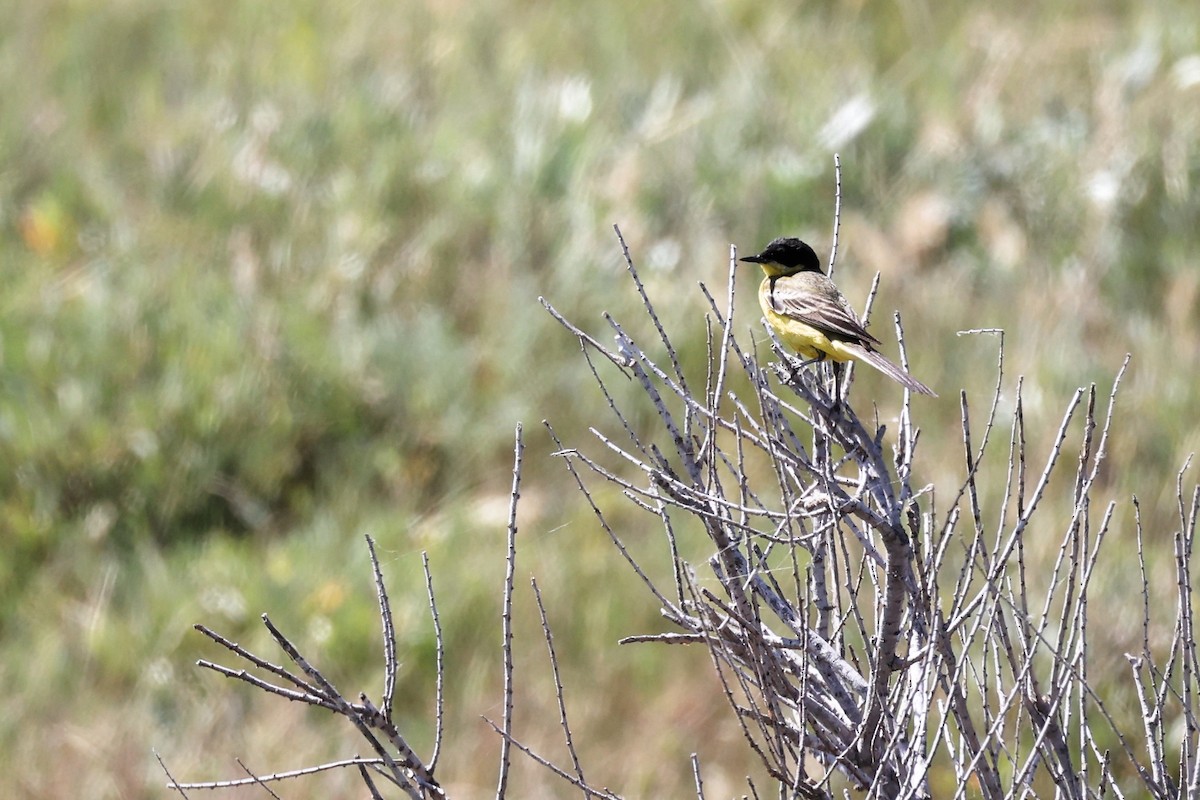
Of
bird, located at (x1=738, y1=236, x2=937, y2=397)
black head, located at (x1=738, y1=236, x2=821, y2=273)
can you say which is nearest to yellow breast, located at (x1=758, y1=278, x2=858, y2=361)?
bird, located at (x1=738, y1=236, x2=937, y2=397)

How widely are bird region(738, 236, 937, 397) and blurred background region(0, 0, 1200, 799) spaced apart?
90.5 inches

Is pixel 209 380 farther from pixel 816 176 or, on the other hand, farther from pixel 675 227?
pixel 816 176

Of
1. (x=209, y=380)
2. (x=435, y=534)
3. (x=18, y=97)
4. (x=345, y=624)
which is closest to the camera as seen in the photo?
(x=345, y=624)

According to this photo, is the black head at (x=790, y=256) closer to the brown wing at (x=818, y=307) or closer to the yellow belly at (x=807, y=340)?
the brown wing at (x=818, y=307)

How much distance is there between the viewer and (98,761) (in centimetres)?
688

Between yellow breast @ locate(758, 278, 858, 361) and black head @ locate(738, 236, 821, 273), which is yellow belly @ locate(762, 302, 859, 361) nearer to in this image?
yellow breast @ locate(758, 278, 858, 361)

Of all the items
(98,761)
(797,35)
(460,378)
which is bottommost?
(98,761)

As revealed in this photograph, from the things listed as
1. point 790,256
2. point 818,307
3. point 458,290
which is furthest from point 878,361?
point 458,290

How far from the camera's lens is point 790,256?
5160 mm

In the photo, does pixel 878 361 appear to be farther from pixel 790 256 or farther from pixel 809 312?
pixel 790 256

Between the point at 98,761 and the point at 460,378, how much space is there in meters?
2.78

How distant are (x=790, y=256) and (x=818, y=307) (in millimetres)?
584

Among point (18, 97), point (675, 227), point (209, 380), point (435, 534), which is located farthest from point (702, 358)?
point (18, 97)

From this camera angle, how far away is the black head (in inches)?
202
